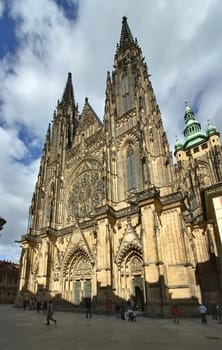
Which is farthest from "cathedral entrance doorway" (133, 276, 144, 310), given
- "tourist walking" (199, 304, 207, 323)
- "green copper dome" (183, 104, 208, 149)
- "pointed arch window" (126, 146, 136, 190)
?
"green copper dome" (183, 104, 208, 149)

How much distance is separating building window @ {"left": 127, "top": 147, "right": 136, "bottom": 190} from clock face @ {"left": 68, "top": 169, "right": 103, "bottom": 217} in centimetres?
305

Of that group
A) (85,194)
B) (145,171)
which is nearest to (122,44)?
(85,194)

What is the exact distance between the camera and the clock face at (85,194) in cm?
2220

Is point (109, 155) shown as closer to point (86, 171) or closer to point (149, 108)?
point (86, 171)

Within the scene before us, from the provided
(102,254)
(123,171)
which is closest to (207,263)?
(102,254)

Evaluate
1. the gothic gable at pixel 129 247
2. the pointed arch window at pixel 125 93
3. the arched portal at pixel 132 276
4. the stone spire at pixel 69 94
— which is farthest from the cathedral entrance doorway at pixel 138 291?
the stone spire at pixel 69 94

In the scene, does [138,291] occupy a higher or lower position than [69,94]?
lower

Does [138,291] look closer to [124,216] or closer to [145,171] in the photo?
[124,216]

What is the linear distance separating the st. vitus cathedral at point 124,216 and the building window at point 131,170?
10cm

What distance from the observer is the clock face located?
874 inches

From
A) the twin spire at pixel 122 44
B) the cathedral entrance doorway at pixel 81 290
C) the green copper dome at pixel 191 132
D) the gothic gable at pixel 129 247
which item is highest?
the twin spire at pixel 122 44

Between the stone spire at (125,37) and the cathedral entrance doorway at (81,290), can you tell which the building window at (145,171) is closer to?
the cathedral entrance doorway at (81,290)

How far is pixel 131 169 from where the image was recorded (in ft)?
68.1

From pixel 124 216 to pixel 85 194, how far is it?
6766 millimetres
